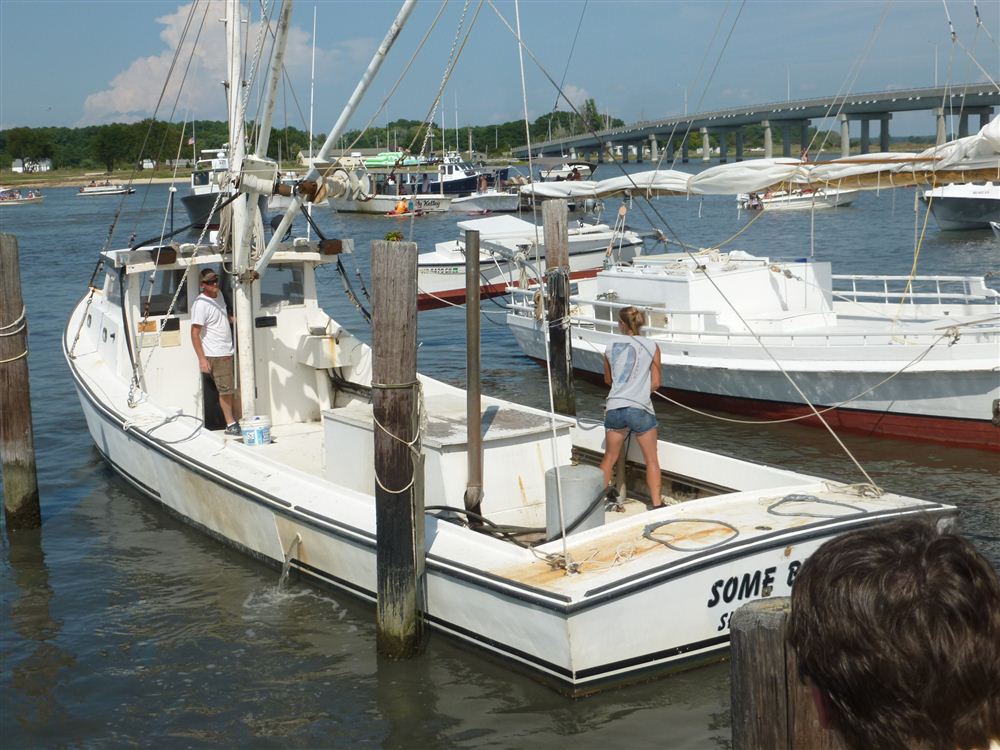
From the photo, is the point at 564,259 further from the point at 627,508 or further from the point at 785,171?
the point at 627,508

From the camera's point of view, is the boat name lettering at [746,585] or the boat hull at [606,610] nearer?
the boat hull at [606,610]

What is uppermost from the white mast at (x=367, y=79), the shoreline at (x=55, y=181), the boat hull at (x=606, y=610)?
the shoreline at (x=55, y=181)

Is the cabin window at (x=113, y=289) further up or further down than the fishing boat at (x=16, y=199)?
further down

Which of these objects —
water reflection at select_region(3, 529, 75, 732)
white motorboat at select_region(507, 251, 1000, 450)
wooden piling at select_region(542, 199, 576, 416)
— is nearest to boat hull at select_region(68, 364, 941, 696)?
water reflection at select_region(3, 529, 75, 732)

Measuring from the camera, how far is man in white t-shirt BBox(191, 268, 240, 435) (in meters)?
11.3

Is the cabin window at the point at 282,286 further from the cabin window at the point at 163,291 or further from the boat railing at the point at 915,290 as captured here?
the boat railing at the point at 915,290

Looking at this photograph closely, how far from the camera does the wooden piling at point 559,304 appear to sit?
14.2 m

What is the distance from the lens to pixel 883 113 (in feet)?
263

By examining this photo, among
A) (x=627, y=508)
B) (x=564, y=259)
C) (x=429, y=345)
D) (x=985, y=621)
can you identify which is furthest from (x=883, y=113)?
(x=985, y=621)

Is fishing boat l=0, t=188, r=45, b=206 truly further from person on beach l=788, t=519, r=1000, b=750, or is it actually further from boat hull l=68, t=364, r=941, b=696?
person on beach l=788, t=519, r=1000, b=750

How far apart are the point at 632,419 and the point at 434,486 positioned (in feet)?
5.53

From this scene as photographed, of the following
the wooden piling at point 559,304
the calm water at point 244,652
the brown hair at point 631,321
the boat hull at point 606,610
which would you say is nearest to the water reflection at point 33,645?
the calm water at point 244,652

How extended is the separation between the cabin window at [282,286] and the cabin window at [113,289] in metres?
1.67

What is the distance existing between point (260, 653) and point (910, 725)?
733 centimetres
